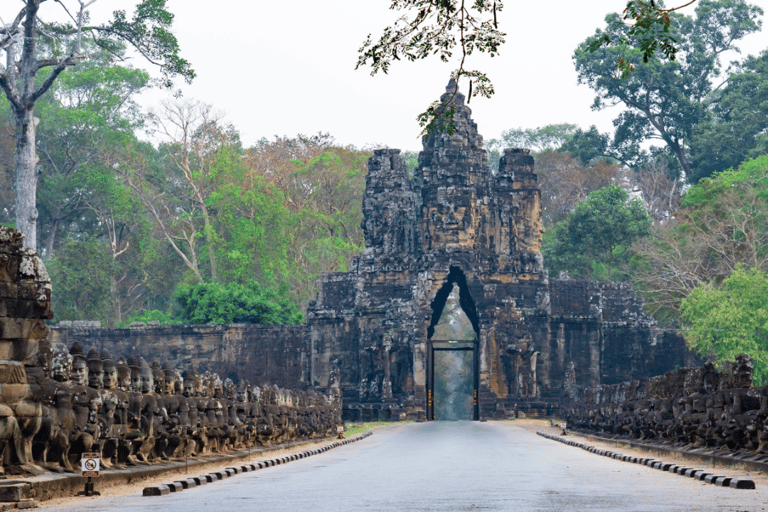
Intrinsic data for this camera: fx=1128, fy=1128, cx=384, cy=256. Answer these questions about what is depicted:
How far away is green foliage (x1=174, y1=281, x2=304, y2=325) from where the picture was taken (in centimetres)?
5500

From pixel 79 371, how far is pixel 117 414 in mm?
1270

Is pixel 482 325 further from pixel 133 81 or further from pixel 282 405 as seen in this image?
pixel 133 81

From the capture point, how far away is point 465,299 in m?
53.5

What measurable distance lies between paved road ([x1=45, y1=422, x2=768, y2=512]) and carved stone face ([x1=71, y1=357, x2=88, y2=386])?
6.51ft

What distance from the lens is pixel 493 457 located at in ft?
66.6

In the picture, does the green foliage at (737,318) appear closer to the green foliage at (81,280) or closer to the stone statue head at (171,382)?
the stone statue head at (171,382)

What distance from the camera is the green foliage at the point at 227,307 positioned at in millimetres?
55000

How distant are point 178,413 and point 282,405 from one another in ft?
30.4

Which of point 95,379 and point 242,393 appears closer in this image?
point 95,379

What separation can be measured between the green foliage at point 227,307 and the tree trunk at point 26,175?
9798 mm

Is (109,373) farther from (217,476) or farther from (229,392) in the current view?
(229,392)

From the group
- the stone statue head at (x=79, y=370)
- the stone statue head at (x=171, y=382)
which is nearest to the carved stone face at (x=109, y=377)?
the stone statue head at (x=79, y=370)

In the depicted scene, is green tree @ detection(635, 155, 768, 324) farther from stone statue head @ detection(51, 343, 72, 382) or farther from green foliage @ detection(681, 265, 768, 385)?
stone statue head @ detection(51, 343, 72, 382)

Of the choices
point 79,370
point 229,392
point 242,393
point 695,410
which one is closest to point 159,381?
point 79,370
